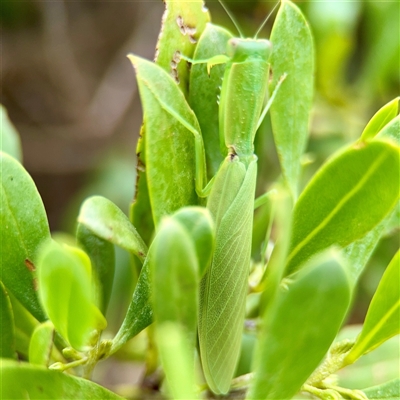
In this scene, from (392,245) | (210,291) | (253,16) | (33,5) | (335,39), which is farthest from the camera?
(33,5)

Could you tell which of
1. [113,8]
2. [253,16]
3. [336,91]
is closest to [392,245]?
[336,91]

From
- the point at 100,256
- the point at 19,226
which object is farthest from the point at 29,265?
the point at 100,256

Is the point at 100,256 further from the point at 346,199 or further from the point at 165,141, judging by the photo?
the point at 346,199

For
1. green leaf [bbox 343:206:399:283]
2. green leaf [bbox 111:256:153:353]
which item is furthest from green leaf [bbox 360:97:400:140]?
green leaf [bbox 111:256:153:353]

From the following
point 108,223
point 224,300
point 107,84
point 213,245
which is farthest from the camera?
point 107,84

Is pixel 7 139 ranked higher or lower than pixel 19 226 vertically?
higher

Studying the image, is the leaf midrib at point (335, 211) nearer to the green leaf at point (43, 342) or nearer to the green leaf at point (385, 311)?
the green leaf at point (385, 311)

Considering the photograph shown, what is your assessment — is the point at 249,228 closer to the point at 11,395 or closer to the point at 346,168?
the point at 346,168
